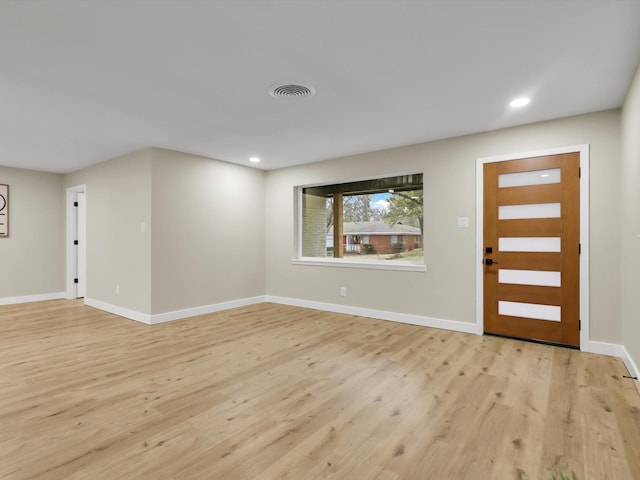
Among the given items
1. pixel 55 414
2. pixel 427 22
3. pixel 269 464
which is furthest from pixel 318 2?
pixel 55 414

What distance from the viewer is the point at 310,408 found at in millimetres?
2301

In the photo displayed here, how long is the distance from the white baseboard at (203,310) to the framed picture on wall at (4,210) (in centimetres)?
368

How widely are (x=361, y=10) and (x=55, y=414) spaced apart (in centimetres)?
310

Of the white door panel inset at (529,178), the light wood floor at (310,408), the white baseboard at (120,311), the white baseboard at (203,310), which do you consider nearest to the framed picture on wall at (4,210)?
the white baseboard at (120,311)

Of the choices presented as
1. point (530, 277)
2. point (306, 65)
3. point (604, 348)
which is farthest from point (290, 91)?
point (604, 348)

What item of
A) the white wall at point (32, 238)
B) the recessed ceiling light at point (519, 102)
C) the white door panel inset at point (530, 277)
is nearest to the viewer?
the recessed ceiling light at point (519, 102)

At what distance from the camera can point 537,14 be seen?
1913 mm

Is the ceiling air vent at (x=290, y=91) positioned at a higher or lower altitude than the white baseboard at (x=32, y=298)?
higher

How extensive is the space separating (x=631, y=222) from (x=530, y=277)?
1124 mm

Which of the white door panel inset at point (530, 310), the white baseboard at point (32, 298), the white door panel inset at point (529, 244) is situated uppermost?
the white door panel inset at point (529, 244)

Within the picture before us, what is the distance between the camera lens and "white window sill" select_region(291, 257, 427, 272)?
4.56 meters

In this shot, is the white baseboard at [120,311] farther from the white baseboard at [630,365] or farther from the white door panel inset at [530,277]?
the white baseboard at [630,365]

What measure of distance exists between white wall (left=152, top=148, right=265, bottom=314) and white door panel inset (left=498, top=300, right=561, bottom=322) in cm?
383

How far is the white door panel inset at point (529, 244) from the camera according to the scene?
3.63 metres
